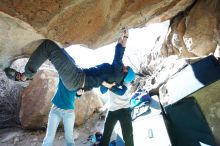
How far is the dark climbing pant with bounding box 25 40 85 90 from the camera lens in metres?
3.02

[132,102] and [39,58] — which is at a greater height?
[132,102]

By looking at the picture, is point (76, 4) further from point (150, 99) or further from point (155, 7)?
point (150, 99)

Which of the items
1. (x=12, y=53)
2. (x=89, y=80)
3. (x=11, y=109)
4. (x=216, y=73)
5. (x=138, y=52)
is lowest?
(x=89, y=80)

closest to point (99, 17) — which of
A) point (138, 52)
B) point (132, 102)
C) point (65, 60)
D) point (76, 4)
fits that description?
point (76, 4)

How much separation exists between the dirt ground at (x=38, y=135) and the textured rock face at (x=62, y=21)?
2.68 m

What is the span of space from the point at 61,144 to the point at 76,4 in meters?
3.65

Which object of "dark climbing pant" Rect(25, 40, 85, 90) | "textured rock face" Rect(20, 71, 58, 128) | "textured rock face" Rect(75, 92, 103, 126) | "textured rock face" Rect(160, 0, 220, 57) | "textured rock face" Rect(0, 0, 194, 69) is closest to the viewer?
"textured rock face" Rect(0, 0, 194, 69)

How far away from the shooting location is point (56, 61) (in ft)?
9.89

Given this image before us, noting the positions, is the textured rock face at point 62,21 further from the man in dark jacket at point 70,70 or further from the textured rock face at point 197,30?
the textured rock face at point 197,30

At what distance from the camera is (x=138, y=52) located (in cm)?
891

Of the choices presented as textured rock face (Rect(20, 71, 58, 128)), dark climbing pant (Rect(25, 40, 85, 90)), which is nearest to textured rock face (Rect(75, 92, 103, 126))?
textured rock face (Rect(20, 71, 58, 128))

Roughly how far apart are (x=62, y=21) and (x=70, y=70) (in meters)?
0.57

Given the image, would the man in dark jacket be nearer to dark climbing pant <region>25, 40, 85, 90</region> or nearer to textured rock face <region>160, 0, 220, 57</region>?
dark climbing pant <region>25, 40, 85, 90</region>

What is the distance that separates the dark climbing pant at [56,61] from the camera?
9.89 ft
